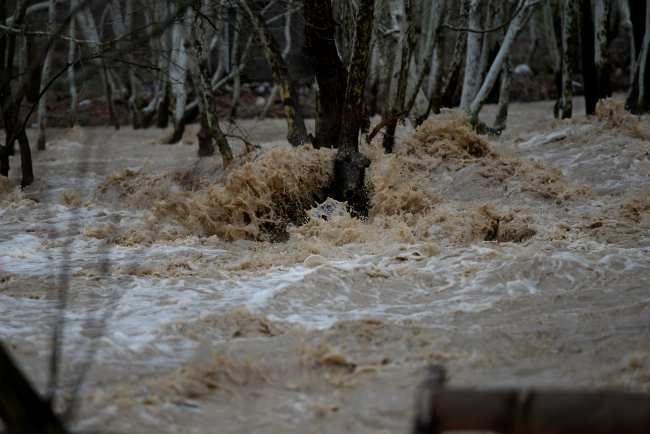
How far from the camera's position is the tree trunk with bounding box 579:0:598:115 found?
1084cm

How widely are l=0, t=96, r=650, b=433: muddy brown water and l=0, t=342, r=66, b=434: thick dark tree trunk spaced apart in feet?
1.74

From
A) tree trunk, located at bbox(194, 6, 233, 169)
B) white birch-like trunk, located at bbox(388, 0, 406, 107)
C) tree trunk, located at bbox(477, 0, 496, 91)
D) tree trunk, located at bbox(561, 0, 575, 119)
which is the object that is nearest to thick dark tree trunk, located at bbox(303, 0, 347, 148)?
tree trunk, located at bbox(194, 6, 233, 169)

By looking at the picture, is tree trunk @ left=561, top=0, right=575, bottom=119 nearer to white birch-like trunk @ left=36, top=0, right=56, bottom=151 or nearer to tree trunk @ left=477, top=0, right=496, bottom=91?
tree trunk @ left=477, top=0, right=496, bottom=91

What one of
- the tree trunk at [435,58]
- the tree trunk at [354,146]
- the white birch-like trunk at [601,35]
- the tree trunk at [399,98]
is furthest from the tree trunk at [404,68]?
the white birch-like trunk at [601,35]

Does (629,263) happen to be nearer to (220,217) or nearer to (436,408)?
(436,408)

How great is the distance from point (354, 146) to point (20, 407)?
591 cm

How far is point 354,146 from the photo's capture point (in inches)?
284

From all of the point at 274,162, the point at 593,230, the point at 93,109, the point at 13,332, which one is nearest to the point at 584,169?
the point at 593,230

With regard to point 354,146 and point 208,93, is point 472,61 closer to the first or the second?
point 354,146

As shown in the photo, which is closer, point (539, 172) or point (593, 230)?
point (593, 230)

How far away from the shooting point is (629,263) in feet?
15.2

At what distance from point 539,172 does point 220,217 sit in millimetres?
4638

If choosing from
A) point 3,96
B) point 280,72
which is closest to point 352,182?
point 280,72

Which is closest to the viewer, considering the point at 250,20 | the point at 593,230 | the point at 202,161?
the point at 593,230
